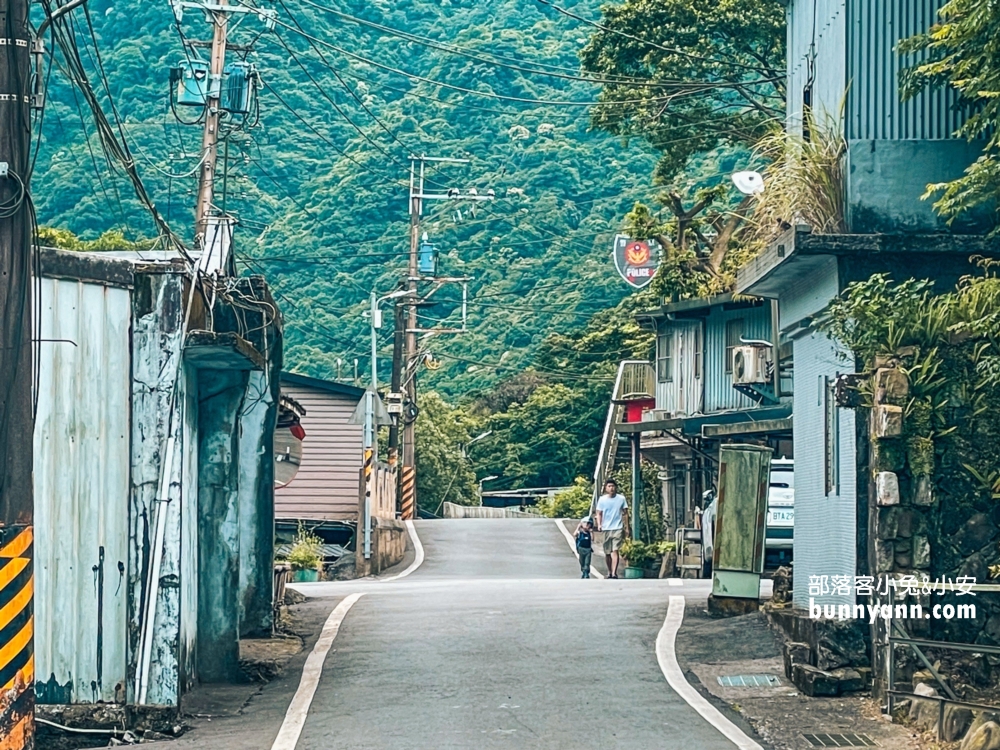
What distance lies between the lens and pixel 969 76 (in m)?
13.2

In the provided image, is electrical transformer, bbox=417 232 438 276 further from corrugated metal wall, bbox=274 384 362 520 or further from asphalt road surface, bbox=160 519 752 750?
asphalt road surface, bbox=160 519 752 750

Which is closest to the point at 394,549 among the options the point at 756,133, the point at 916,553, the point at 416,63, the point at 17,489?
the point at 756,133

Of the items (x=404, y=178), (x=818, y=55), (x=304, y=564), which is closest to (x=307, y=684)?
(x=818, y=55)

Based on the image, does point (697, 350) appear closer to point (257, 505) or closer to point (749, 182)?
point (257, 505)

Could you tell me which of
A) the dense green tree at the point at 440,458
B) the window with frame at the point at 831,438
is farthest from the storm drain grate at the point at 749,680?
the dense green tree at the point at 440,458

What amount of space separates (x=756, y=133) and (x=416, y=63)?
159ft

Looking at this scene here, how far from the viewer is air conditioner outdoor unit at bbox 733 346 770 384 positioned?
22438 mm

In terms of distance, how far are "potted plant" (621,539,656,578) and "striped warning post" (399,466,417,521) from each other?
15563mm

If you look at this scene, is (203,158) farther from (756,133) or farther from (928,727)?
(928,727)

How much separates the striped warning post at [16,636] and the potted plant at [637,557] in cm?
2466

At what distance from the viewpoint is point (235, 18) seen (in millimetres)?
30000

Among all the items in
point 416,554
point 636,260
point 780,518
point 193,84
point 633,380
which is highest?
point 193,84

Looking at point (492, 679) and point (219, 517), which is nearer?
point (492, 679)

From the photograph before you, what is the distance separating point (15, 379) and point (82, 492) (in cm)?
353
